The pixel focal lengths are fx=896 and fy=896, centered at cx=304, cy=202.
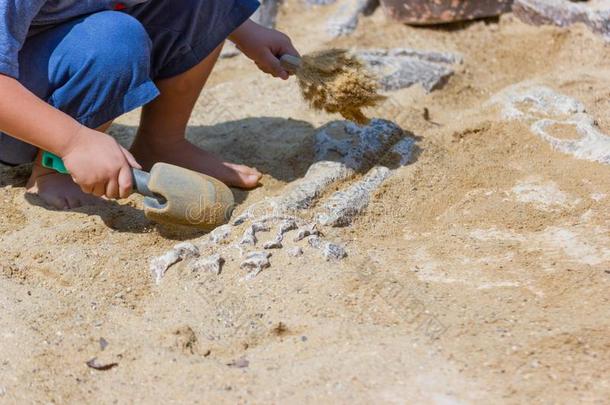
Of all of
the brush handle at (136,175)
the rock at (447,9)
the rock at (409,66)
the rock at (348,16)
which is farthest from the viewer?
the rock at (348,16)

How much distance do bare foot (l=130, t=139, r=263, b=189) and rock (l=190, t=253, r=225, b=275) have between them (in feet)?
1.81

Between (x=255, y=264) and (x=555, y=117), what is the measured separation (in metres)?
1.23

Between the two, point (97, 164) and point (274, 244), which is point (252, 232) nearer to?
point (274, 244)

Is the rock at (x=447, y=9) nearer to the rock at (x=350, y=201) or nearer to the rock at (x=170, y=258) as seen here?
the rock at (x=350, y=201)

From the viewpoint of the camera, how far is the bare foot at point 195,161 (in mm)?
2607

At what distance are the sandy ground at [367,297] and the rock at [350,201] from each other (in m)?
0.04

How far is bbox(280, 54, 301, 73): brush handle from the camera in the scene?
8.38 feet

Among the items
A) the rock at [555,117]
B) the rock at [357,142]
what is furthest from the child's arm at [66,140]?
the rock at [555,117]

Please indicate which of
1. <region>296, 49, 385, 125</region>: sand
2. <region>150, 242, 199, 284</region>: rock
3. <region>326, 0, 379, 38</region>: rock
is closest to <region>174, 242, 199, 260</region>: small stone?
<region>150, 242, 199, 284</region>: rock

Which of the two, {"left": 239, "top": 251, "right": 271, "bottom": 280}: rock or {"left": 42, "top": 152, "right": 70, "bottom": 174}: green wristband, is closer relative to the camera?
{"left": 239, "top": 251, "right": 271, "bottom": 280}: rock

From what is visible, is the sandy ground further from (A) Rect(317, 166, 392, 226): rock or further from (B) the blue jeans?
(B) the blue jeans

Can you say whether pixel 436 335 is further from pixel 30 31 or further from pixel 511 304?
pixel 30 31

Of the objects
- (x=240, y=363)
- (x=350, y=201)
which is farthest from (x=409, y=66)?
(x=240, y=363)

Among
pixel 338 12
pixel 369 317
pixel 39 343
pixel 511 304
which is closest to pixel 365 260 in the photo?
pixel 369 317
